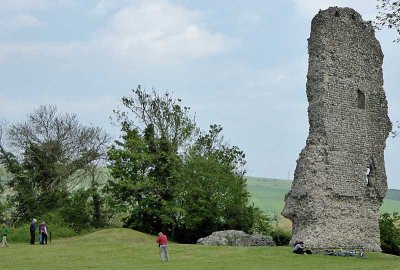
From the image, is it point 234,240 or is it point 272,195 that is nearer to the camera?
point 234,240

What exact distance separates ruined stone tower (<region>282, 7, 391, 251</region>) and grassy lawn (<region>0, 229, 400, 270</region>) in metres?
2.75

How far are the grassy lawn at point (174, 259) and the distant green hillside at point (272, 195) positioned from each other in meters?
51.9

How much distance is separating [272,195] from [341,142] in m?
70.4

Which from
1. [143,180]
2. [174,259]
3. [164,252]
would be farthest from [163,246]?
[143,180]

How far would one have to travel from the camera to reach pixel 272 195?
330 feet

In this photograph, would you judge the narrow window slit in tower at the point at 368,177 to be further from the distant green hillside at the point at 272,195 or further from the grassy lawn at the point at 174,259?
the distant green hillside at the point at 272,195

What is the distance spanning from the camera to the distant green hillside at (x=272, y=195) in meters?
87.2

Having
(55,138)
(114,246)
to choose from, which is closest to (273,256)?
(114,246)

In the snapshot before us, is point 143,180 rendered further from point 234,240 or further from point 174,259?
point 174,259

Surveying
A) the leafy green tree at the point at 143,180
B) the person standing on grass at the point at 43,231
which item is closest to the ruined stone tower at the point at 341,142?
the person standing on grass at the point at 43,231

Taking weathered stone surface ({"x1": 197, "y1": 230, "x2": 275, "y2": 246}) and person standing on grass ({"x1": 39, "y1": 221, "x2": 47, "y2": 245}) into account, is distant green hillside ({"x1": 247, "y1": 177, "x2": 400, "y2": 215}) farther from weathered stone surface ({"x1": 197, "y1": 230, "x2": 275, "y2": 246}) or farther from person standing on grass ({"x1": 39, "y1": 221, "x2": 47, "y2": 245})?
person standing on grass ({"x1": 39, "y1": 221, "x2": 47, "y2": 245})

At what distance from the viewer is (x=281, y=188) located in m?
110

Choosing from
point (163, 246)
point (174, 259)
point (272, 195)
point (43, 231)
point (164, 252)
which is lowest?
point (174, 259)

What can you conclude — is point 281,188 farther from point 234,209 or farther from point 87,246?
point 87,246
